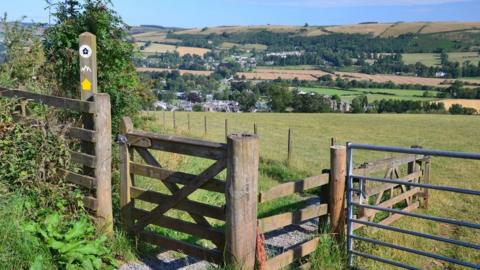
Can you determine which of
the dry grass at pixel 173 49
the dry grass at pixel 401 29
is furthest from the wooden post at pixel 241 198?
the dry grass at pixel 401 29

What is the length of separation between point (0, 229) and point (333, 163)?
11.6 ft

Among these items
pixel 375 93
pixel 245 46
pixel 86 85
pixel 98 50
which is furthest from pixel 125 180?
pixel 245 46

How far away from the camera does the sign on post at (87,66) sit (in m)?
6.34

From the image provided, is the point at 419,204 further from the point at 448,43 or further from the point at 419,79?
the point at 448,43

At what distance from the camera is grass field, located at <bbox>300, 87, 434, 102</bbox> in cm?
7281

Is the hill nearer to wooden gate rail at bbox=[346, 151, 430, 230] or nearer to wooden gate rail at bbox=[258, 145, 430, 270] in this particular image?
wooden gate rail at bbox=[346, 151, 430, 230]

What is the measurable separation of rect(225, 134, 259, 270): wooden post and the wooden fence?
5.37 feet

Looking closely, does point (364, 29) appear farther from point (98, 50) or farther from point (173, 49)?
point (98, 50)

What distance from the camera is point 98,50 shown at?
9039 millimetres

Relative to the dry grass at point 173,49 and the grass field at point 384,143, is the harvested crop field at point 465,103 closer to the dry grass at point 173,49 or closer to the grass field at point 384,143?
the grass field at point 384,143

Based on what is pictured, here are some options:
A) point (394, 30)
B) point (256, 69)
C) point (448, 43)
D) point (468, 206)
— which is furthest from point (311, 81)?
point (468, 206)

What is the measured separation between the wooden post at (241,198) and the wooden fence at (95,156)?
1638mm

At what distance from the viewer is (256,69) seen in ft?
362

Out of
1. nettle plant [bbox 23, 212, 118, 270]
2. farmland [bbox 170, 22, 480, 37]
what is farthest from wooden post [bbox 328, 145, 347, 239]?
farmland [bbox 170, 22, 480, 37]
